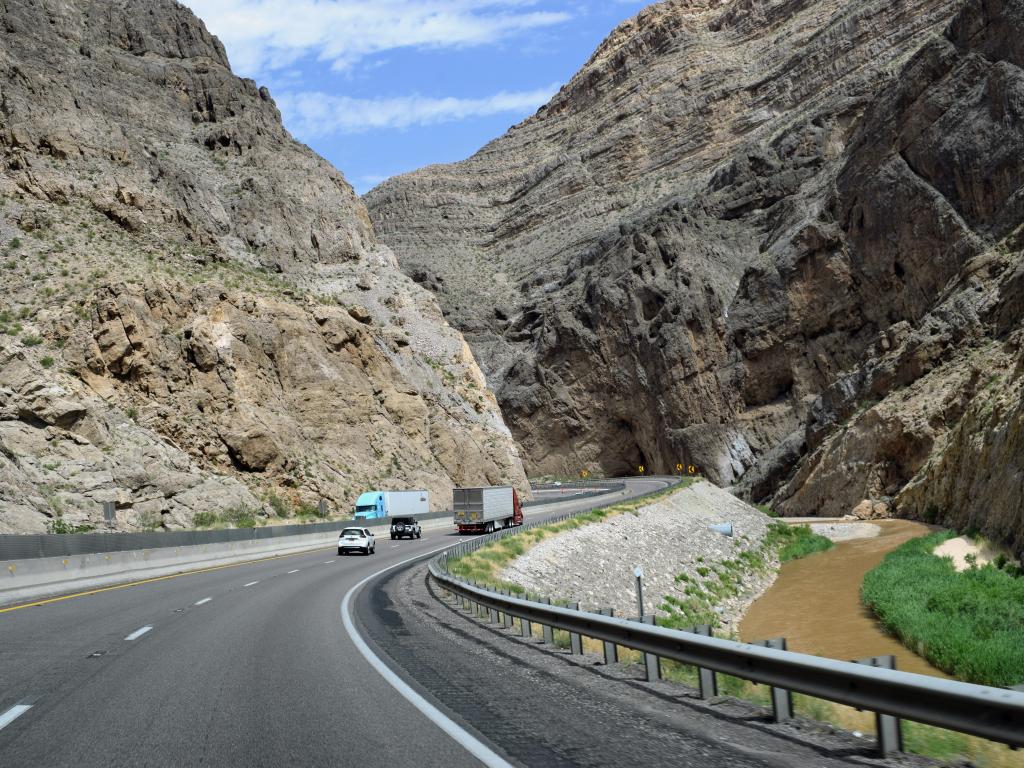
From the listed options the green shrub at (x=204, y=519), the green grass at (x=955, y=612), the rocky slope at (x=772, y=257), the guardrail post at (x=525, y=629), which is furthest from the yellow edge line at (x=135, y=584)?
the rocky slope at (x=772, y=257)

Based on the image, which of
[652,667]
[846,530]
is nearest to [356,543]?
[652,667]

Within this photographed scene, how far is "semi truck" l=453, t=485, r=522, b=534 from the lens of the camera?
1780 inches

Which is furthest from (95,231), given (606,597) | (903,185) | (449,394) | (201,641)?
(903,185)

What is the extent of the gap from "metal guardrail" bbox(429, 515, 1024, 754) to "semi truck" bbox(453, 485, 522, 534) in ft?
115

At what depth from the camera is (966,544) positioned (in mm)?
34781

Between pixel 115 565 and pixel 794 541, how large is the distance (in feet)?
116

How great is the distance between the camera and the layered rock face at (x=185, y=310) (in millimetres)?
39062

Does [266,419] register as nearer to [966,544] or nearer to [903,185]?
[966,544]

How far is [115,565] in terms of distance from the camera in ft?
84.1

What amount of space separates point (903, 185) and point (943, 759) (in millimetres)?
82602

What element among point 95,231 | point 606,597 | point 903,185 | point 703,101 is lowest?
point 606,597

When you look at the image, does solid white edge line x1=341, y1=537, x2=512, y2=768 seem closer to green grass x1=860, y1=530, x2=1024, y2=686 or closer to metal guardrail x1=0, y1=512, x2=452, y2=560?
metal guardrail x1=0, y1=512, x2=452, y2=560

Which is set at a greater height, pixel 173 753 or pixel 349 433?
pixel 349 433

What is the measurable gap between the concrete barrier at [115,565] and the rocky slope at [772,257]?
27.5 m
